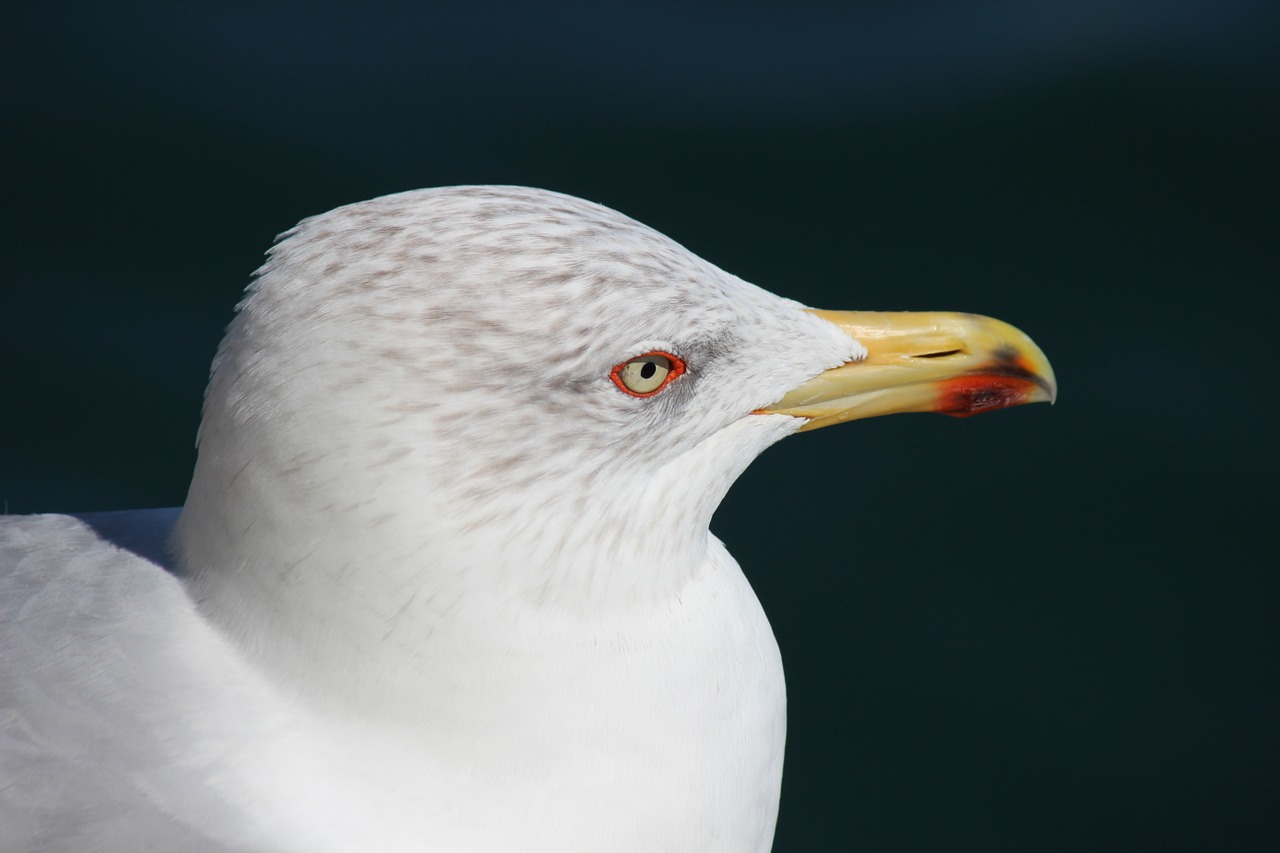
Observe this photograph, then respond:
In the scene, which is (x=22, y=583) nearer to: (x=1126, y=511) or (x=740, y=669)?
(x=740, y=669)

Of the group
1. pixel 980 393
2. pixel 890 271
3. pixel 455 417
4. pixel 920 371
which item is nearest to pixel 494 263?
pixel 455 417

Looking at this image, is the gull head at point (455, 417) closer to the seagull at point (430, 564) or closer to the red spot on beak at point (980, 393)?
the seagull at point (430, 564)

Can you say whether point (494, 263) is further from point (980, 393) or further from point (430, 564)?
point (980, 393)

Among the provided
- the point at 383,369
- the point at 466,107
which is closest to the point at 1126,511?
the point at 466,107

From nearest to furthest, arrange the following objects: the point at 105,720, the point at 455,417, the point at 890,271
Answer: the point at 455,417 < the point at 105,720 < the point at 890,271

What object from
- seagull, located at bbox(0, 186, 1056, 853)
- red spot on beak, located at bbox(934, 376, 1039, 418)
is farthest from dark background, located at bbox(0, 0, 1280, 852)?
seagull, located at bbox(0, 186, 1056, 853)

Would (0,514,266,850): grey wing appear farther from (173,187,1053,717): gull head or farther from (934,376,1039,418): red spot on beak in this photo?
(934,376,1039,418): red spot on beak
